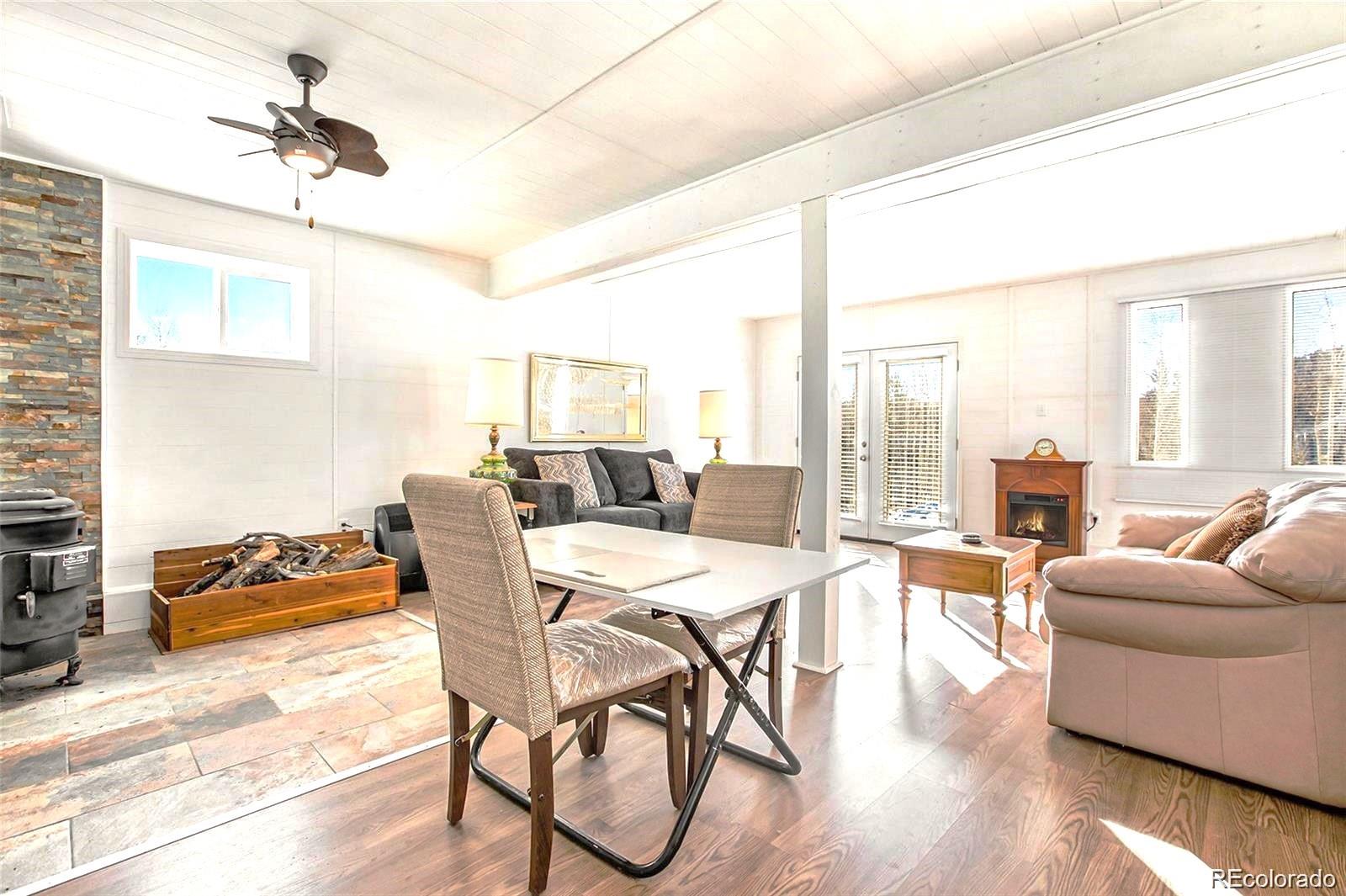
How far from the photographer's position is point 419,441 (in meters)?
5.05

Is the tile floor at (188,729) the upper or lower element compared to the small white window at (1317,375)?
lower

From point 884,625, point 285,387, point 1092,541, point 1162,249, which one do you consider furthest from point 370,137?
point 1092,541

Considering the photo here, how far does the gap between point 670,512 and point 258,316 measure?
10.9 feet

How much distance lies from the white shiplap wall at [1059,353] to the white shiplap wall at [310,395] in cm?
287

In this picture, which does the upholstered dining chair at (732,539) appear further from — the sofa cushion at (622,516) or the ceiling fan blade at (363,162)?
the sofa cushion at (622,516)

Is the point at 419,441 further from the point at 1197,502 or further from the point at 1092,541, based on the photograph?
the point at 1197,502

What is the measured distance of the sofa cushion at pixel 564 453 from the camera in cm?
531

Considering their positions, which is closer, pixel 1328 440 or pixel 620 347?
pixel 1328 440

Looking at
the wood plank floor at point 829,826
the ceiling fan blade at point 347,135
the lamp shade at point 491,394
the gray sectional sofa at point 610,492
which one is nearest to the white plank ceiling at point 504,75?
the ceiling fan blade at point 347,135

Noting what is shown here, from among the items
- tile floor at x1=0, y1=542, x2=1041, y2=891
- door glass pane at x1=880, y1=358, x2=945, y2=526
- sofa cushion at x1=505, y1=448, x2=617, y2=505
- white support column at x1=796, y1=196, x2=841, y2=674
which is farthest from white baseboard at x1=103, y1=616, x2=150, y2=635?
door glass pane at x1=880, y1=358, x2=945, y2=526

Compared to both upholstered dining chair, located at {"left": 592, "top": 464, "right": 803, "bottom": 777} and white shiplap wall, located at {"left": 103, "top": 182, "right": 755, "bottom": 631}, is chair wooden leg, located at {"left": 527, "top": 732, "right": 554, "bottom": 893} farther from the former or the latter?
white shiplap wall, located at {"left": 103, "top": 182, "right": 755, "bottom": 631}

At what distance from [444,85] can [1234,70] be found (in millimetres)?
2805

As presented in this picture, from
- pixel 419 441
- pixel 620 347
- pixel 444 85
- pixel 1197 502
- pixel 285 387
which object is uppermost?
pixel 444 85

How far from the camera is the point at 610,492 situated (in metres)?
5.66
